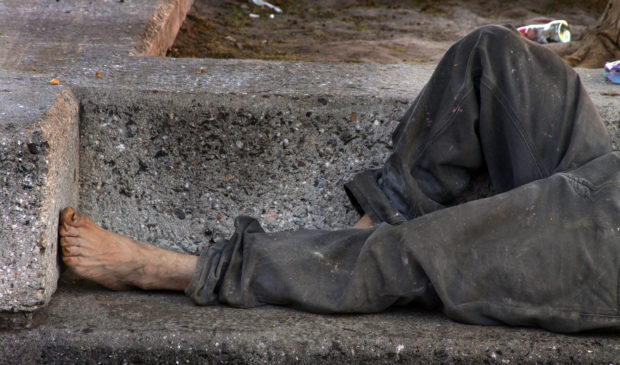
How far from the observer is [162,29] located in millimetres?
3053

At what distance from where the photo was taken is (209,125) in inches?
78.7

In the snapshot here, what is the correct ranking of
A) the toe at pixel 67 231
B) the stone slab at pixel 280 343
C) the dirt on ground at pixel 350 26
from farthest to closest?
the dirt on ground at pixel 350 26 → the toe at pixel 67 231 → the stone slab at pixel 280 343

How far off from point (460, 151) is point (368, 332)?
636mm

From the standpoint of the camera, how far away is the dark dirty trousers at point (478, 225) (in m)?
1.54

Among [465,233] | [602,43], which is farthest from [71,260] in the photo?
[602,43]

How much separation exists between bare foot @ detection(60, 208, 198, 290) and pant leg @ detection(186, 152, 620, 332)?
0.32ft

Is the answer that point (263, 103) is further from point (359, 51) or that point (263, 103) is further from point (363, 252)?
point (359, 51)

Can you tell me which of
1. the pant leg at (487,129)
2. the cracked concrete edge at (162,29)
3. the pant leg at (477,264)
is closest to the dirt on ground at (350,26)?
the cracked concrete edge at (162,29)

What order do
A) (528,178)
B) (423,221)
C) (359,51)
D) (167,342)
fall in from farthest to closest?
(359,51), (528,178), (423,221), (167,342)

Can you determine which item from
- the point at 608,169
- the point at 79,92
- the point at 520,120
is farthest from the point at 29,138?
the point at 608,169

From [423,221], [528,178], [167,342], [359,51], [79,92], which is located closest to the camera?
[167,342]

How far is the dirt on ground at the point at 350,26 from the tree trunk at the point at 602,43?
321mm

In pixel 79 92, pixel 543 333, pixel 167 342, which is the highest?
pixel 79 92

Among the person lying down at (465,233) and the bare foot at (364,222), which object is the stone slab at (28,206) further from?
the bare foot at (364,222)
